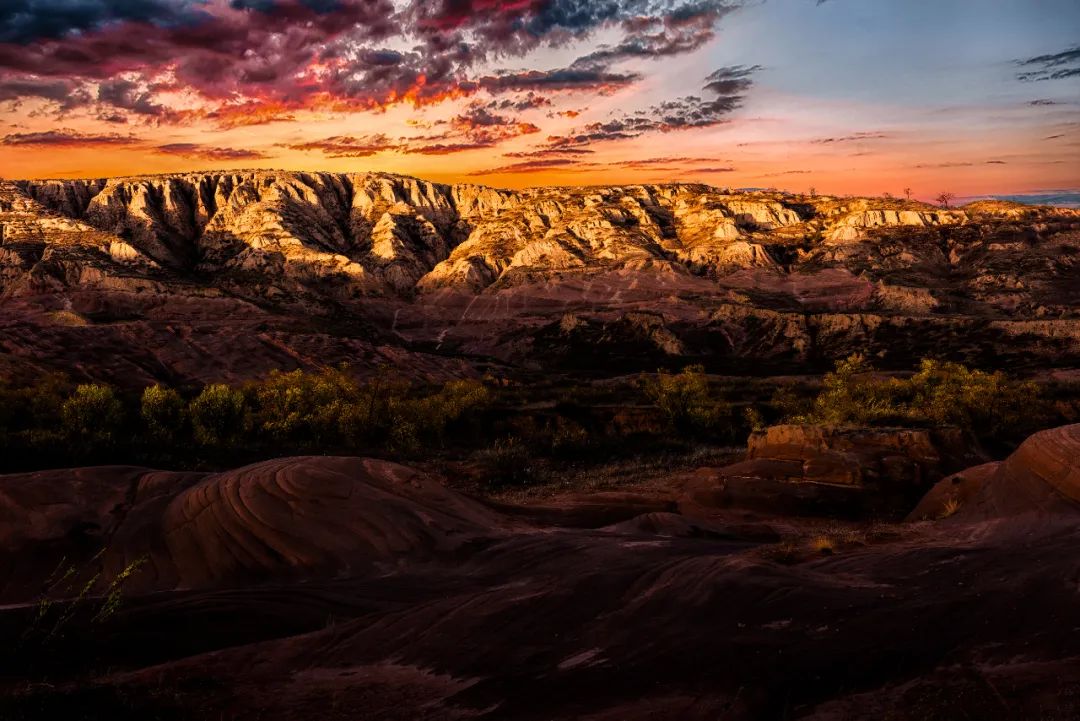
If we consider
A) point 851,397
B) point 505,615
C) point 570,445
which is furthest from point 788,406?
point 505,615

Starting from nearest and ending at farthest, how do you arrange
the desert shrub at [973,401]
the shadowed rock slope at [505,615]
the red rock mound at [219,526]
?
the shadowed rock slope at [505,615] < the red rock mound at [219,526] < the desert shrub at [973,401]

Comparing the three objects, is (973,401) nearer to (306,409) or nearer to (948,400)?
(948,400)

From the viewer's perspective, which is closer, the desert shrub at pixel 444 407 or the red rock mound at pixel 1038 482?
the red rock mound at pixel 1038 482

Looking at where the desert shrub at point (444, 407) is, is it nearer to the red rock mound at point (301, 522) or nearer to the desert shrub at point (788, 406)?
the desert shrub at point (788, 406)

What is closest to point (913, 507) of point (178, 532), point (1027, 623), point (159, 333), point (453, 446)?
point (1027, 623)

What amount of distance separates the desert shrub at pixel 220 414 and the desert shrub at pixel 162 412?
3.50 ft

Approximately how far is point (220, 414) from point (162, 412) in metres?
4.78

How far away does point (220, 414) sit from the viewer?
60.3m

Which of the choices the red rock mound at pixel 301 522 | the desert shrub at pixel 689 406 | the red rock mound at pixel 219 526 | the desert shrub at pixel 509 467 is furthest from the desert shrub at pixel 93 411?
the desert shrub at pixel 689 406

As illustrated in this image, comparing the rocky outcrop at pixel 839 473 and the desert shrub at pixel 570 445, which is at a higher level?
the rocky outcrop at pixel 839 473

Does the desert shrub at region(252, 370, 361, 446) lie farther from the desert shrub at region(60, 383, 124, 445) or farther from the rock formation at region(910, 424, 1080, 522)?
the rock formation at region(910, 424, 1080, 522)

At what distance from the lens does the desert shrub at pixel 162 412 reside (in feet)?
192

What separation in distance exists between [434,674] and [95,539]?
13457 mm

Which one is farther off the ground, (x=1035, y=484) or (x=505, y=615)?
(x=505, y=615)
